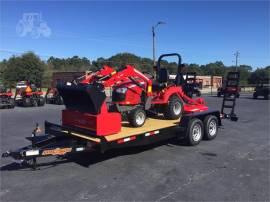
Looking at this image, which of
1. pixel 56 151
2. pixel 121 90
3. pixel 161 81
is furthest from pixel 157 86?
pixel 56 151

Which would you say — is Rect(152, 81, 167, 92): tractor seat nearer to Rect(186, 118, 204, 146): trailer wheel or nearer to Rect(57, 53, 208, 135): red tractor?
Rect(57, 53, 208, 135): red tractor

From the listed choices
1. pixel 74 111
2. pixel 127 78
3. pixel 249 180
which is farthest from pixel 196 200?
pixel 127 78

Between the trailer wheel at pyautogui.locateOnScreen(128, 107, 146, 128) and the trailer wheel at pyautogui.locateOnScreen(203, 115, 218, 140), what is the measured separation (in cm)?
208

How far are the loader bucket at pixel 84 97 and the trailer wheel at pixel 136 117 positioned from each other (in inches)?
49.3

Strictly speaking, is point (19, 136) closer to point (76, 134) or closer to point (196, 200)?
point (76, 134)

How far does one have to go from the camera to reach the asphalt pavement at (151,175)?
509 cm

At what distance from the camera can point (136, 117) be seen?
7.76 meters

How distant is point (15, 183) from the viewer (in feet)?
18.2

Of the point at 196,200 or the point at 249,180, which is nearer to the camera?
the point at 196,200

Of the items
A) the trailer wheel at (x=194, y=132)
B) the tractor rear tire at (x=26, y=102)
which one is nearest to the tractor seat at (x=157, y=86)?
the trailer wheel at (x=194, y=132)

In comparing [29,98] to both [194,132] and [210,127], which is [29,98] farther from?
[194,132]

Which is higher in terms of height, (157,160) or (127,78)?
(127,78)

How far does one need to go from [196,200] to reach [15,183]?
3.08m

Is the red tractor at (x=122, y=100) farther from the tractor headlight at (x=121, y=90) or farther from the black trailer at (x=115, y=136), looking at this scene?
the black trailer at (x=115, y=136)
